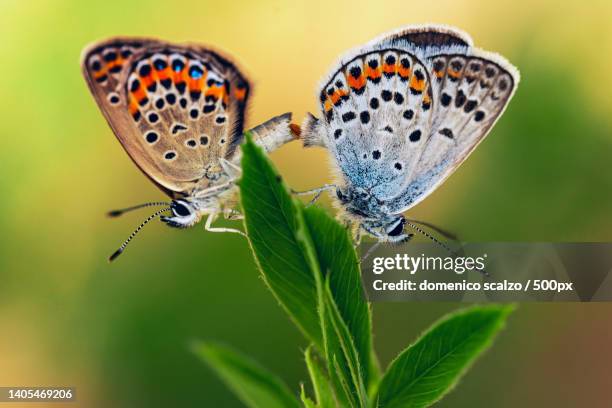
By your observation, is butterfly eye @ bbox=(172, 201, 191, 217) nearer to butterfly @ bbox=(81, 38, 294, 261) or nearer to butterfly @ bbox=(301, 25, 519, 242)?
butterfly @ bbox=(81, 38, 294, 261)

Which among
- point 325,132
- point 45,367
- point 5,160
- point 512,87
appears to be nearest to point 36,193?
point 5,160

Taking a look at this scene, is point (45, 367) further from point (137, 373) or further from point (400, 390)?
point (400, 390)

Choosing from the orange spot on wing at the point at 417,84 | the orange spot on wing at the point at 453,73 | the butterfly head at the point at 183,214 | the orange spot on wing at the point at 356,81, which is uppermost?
the orange spot on wing at the point at 453,73

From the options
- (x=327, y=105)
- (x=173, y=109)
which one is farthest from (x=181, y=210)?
(x=327, y=105)

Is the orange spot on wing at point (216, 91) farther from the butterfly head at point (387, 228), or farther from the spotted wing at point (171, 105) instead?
the butterfly head at point (387, 228)

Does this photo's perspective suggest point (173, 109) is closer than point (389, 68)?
No

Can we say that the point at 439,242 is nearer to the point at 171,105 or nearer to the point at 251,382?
the point at 171,105

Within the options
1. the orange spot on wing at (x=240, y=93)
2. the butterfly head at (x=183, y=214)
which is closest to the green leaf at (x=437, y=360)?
the butterfly head at (x=183, y=214)
